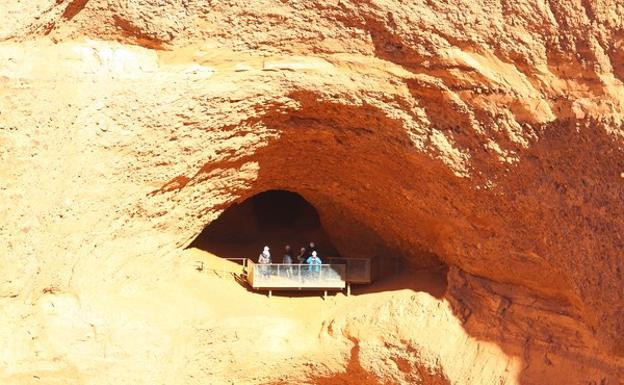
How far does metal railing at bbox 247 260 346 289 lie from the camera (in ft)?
30.9

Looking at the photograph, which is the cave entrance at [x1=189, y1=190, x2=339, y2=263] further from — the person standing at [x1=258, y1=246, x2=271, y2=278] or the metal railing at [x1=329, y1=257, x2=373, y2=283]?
the metal railing at [x1=329, y1=257, x2=373, y2=283]

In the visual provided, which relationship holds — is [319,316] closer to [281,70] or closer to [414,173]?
[414,173]

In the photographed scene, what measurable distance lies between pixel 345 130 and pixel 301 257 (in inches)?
94.1

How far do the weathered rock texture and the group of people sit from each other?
1.42 meters

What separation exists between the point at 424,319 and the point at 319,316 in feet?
4.10

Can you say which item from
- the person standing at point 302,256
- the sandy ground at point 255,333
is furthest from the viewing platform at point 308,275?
the person standing at point 302,256

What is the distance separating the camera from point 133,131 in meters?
7.61

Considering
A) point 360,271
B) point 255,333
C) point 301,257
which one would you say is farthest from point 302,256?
point 255,333

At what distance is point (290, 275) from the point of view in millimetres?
9422

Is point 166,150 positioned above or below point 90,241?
above

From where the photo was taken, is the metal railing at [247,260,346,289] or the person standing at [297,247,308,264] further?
the person standing at [297,247,308,264]

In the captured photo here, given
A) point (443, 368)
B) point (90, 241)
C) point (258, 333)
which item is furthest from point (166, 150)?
point (443, 368)

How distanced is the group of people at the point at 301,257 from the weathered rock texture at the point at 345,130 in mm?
1421

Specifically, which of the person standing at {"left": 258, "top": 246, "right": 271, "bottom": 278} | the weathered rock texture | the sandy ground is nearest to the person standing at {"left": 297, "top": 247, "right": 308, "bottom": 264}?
the person standing at {"left": 258, "top": 246, "right": 271, "bottom": 278}
